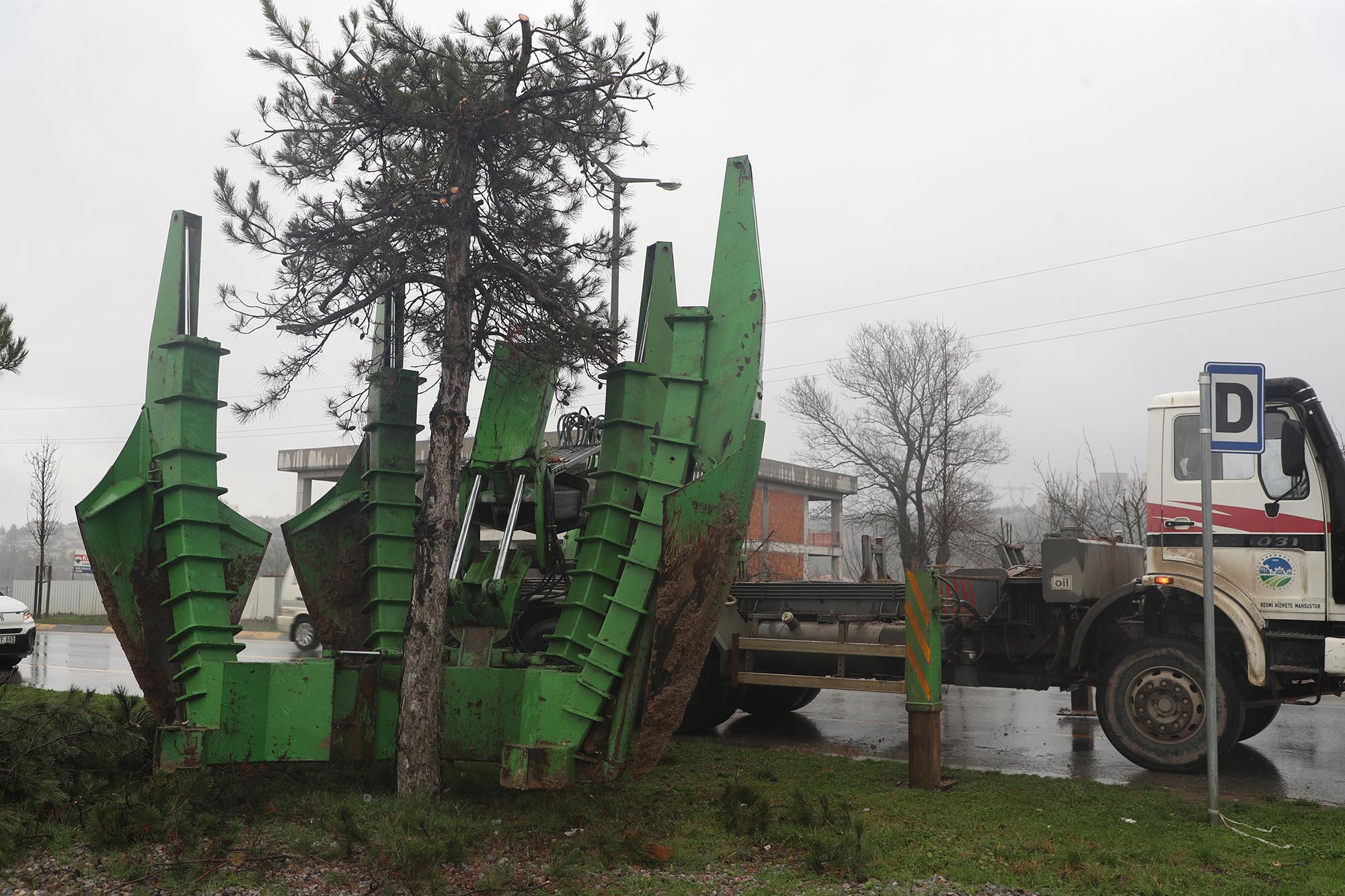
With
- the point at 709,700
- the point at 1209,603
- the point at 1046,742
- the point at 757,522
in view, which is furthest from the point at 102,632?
the point at 1209,603

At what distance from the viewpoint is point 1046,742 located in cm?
1053

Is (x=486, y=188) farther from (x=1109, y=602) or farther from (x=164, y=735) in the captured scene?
(x=1109, y=602)

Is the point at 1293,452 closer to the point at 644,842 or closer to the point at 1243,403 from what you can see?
the point at 1243,403

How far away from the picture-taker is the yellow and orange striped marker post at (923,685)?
7.64m

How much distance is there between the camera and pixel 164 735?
580cm

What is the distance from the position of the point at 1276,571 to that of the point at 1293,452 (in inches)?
36.8

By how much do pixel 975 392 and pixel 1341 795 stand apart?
30.5 m

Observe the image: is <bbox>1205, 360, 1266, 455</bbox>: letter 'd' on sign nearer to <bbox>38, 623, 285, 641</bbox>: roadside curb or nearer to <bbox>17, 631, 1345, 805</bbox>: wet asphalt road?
<bbox>17, 631, 1345, 805</bbox>: wet asphalt road

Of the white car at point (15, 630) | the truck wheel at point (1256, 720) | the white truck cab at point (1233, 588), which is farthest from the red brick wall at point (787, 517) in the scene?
the white truck cab at point (1233, 588)

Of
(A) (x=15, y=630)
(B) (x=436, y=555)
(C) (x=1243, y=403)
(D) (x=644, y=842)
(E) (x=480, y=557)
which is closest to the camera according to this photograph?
(D) (x=644, y=842)

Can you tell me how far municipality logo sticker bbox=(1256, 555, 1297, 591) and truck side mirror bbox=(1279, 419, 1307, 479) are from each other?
→ 0.65 metres

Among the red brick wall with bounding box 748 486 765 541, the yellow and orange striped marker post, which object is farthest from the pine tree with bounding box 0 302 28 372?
the red brick wall with bounding box 748 486 765 541

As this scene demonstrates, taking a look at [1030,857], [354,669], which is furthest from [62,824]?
[1030,857]

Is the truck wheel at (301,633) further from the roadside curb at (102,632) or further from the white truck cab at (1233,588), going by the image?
the white truck cab at (1233,588)
